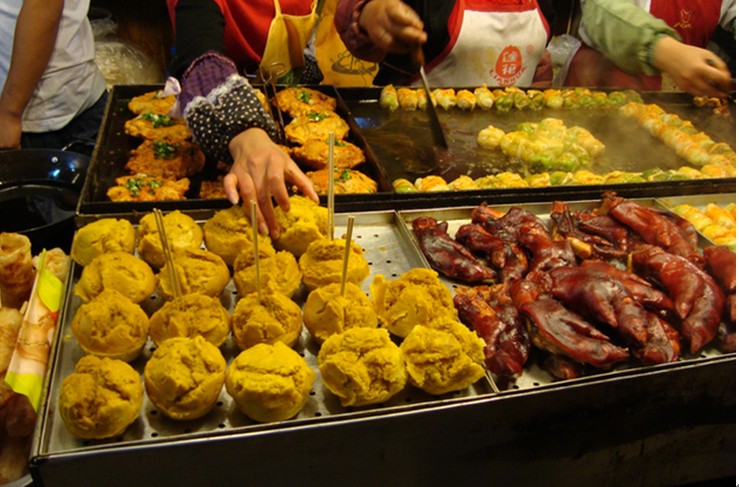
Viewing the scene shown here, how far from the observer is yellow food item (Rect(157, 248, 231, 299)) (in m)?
2.12

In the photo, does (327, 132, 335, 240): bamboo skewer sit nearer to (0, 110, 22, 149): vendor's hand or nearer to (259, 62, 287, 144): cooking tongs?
(259, 62, 287, 144): cooking tongs

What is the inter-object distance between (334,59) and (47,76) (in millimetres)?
2682

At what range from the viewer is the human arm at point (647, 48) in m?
3.61

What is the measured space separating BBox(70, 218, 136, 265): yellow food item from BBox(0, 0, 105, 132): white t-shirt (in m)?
2.32

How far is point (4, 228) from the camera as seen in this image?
2.76 metres

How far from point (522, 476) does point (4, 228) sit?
2.58 metres

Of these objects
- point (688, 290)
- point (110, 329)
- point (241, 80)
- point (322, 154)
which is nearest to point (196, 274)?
point (110, 329)

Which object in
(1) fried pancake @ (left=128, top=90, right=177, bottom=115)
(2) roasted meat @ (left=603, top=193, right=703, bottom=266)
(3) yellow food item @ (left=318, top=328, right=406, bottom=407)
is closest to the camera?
(3) yellow food item @ (left=318, top=328, right=406, bottom=407)

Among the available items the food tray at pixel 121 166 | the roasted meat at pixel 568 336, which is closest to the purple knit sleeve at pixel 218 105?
the food tray at pixel 121 166

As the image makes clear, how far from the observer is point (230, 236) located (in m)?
2.40

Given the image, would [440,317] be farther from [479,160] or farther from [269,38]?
[269,38]

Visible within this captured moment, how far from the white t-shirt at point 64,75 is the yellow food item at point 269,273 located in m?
Result: 2.77

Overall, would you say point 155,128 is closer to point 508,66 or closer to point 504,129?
point 504,129

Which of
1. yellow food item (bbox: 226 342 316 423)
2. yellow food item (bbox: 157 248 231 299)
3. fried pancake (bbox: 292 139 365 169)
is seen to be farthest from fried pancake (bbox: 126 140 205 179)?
yellow food item (bbox: 226 342 316 423)
